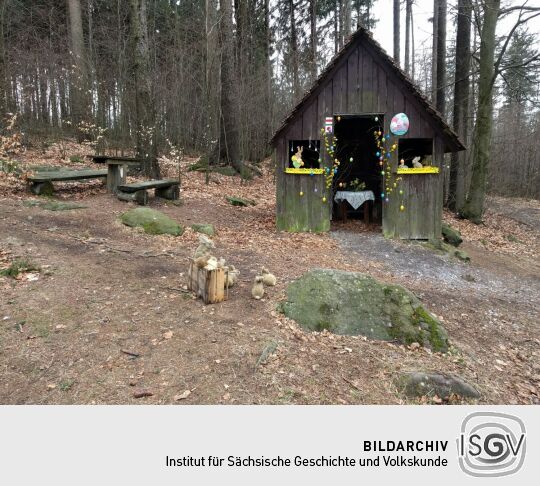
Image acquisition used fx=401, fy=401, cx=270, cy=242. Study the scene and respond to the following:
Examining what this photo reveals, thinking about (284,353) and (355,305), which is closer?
(284,353)

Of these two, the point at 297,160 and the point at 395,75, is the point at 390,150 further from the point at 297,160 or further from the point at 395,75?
the point at 297,160

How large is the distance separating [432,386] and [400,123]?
23.6 feet

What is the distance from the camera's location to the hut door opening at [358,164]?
1216 cm

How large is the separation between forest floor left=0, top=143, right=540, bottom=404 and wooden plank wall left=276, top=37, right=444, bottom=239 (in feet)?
4.98

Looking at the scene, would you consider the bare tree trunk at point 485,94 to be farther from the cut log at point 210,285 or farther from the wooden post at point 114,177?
the cut log at point 210,285

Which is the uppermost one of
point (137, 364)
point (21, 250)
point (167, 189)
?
point (167, 189)

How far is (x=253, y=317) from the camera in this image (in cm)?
447

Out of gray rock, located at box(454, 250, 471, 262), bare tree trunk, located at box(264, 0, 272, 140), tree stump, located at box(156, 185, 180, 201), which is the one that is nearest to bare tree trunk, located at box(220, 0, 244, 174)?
bare tree trunk, located at box(264, 0, 272, 140)

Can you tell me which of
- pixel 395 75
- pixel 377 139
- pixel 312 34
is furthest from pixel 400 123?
pixel 312 34

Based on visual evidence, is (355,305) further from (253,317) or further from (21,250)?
(21,250)

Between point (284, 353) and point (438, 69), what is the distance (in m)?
15.6

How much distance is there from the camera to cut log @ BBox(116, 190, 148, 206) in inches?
381

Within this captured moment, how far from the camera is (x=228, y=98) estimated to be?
15.3 m
